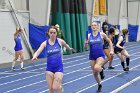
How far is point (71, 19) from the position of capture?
950 inches

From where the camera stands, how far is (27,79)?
12.7 meters

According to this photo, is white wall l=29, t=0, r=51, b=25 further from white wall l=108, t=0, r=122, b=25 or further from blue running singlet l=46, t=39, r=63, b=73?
blue running singlet l=46, t=39, r=63, b=73

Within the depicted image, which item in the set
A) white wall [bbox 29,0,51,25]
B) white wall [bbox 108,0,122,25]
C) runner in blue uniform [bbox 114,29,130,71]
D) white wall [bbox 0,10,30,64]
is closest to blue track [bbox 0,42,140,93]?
runner in blue uniform [bbox 114,29,130,71]

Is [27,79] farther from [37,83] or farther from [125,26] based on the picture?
[125,26]

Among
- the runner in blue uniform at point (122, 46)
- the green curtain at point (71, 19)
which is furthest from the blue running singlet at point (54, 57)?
the green curtain at point (71, 19)

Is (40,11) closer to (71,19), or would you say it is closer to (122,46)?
(71,19)

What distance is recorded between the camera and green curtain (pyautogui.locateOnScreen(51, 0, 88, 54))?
23391 mm

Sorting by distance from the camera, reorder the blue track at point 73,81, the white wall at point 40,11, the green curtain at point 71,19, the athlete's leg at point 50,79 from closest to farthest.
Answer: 1. the athlete's leg at point 50,79
2. the blue track at point 73,81
3. the white wall at point 40,11
4. the green curtain at point 71,19

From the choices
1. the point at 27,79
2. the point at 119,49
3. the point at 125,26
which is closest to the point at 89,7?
the point at 125,26

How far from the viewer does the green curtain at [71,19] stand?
23.4m

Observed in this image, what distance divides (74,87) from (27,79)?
105 inches

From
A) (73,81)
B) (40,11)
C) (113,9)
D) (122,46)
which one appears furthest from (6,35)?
(113,9)

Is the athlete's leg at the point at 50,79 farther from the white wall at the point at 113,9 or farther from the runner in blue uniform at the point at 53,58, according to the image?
the white wall at the point at 113,9

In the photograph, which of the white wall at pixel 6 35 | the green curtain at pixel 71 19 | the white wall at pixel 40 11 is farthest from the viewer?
the green curtain at pixel 71 19
